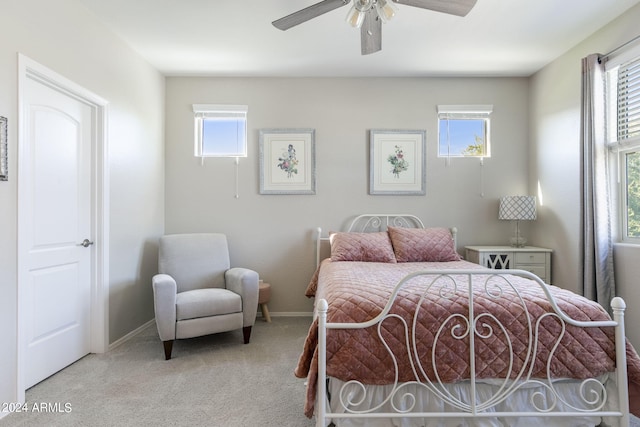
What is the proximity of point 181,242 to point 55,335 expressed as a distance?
123cm

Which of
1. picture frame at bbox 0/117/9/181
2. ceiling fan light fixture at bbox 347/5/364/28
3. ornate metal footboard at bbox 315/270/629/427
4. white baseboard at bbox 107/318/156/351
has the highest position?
ceiling fan light fixture at bbox 347/5/364/28

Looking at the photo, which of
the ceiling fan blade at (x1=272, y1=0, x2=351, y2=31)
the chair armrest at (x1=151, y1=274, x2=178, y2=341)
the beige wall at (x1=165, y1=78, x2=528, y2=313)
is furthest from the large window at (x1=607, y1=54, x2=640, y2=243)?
the chair armrest at (x1=151, y1=274, x2=178, y2=341)

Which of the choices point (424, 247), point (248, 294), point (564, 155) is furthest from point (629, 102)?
point (248, 294)

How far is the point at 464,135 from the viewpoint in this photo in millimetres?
4035

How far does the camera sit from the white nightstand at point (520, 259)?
3523mm

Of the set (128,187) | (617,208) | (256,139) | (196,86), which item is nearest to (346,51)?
(256,139)

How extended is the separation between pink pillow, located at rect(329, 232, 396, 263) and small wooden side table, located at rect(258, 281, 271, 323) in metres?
0.82

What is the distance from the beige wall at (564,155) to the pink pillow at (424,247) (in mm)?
1039

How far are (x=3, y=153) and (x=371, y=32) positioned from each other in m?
2.31

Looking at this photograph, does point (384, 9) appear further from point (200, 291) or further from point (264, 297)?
point (264, 297)

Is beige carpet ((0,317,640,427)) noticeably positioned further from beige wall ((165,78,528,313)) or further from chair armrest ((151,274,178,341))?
beige wall ((165,78,528,313))

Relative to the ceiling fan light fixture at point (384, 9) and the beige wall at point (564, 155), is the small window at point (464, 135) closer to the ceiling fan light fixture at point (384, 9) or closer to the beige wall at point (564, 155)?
the beige wall at point (564, 155)

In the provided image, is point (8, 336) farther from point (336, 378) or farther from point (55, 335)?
point (336, 378)

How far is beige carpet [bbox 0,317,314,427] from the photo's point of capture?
1948mm
